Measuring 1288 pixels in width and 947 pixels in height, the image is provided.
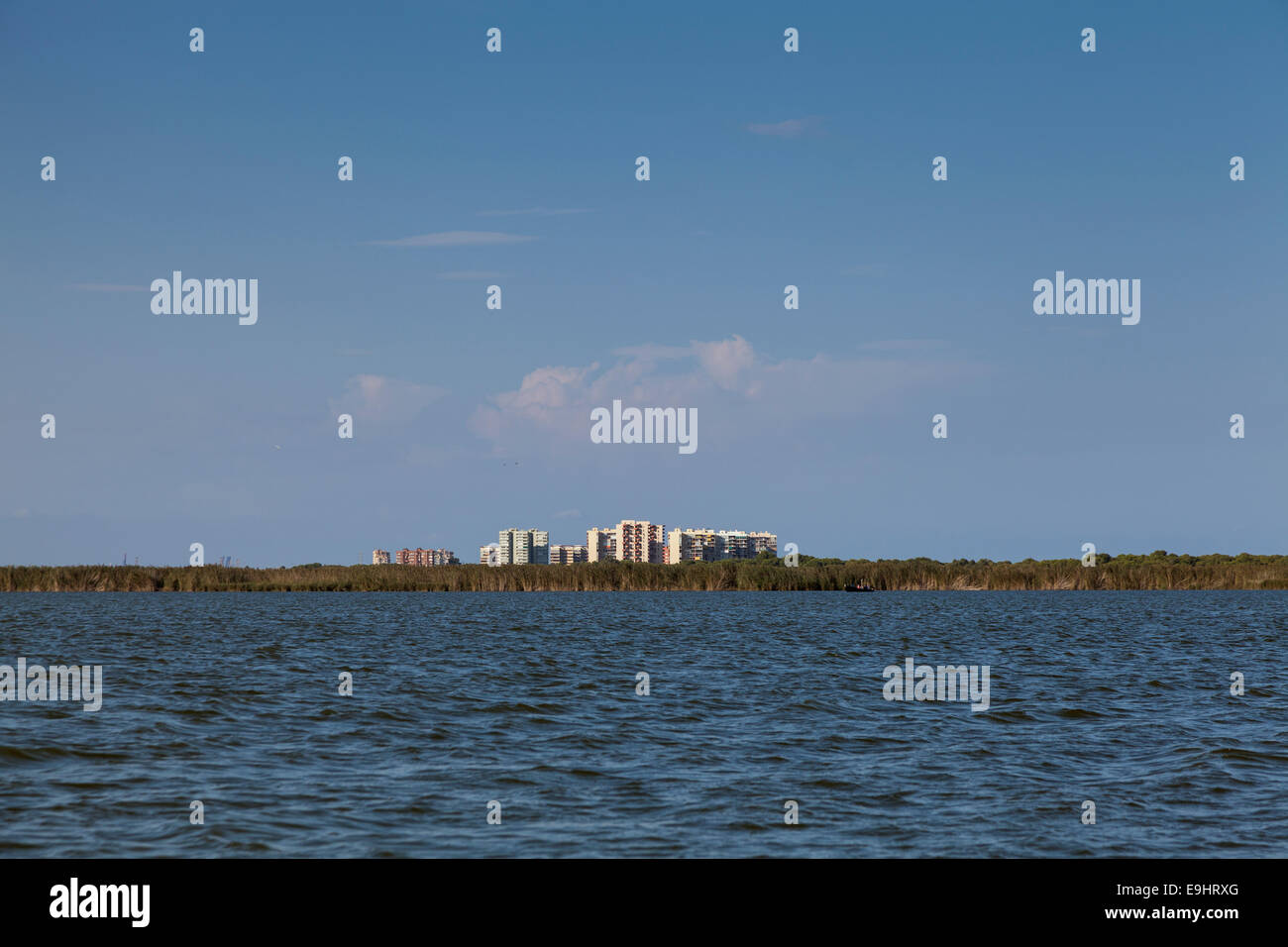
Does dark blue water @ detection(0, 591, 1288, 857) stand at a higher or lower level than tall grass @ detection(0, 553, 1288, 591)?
higher

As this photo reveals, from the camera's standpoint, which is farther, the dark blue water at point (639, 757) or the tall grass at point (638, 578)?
the tall grass at point (638, 578)

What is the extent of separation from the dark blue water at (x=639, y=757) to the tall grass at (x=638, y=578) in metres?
78.9

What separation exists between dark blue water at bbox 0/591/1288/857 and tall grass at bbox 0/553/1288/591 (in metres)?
78.9

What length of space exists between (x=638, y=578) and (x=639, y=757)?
357ft

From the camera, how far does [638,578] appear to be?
12812cm

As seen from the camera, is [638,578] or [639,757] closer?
[639,757]

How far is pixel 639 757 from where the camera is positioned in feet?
63.9

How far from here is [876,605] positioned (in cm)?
9619

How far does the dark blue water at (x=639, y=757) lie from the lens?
553 inches

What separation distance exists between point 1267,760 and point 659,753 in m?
11.2

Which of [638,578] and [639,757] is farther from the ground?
[639,757]

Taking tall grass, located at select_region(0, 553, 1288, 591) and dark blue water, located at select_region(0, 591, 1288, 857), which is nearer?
dark blue water, located at select_region(0, 591, 1288, 857)

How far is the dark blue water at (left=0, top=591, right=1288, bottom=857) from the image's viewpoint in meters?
14.1
